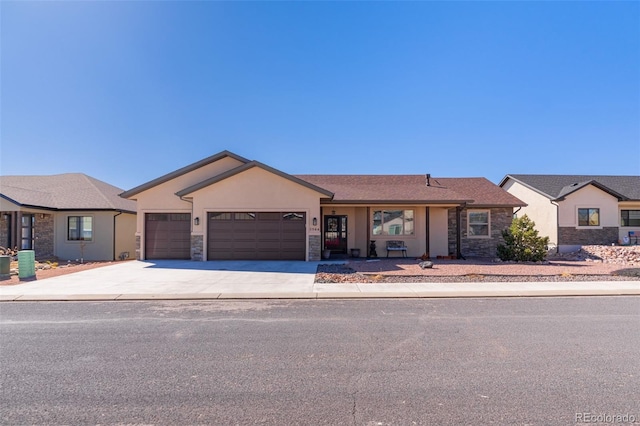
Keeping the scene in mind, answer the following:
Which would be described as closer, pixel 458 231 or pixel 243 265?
pixel 243 265

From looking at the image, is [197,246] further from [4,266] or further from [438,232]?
[438,232]

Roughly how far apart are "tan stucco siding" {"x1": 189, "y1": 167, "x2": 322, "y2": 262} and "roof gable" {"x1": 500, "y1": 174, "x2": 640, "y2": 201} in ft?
55.8

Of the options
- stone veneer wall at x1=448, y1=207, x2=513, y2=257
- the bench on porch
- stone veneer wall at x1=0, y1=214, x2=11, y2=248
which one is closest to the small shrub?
stone veneer wall at x1=448, y1=207, x2=513, y2=257

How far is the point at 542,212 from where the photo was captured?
24109 millimetres

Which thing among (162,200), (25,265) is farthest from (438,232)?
(25,265)

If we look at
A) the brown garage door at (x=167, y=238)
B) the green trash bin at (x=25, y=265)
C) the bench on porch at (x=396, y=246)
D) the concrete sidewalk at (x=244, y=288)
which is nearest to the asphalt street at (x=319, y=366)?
the concrete sidewalk at (x=244, y=288)

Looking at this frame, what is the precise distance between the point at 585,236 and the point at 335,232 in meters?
16.8

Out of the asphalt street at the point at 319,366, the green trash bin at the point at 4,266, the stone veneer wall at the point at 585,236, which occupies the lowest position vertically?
the asphalt street at the point at 319,366

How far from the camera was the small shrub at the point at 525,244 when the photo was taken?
1591 cm

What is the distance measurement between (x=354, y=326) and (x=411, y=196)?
12.2m

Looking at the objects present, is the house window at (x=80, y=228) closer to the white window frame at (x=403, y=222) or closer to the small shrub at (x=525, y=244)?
the white window frame at (x=403, y=222)

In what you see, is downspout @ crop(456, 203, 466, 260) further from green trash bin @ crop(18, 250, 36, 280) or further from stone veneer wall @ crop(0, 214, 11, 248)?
stone veneer wall @ crop(0, 214, 11, 248)

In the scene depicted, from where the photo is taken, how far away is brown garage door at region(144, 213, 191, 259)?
17.4 meters

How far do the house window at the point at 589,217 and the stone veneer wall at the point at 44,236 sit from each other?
105 ft
